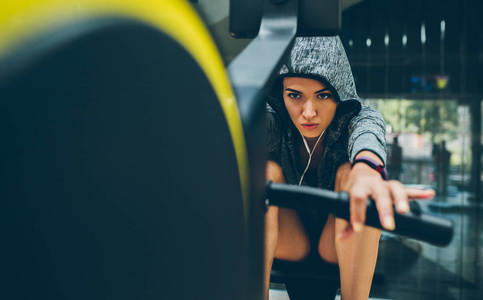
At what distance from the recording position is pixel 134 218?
0.22 metres

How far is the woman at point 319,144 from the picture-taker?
0.76 metres

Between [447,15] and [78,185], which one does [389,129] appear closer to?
[447,15]

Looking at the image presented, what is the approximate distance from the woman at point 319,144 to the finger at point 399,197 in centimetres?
22

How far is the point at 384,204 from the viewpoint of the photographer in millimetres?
392

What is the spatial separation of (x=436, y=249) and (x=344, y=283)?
3571mm

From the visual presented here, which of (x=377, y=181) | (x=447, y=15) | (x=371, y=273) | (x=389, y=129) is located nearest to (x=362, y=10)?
(x=447, y=15)

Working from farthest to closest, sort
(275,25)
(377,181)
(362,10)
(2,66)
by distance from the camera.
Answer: (362,10) → (275,25) → (377,181) → (2,66)

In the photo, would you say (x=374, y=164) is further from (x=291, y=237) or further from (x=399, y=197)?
(x=291, y=237)

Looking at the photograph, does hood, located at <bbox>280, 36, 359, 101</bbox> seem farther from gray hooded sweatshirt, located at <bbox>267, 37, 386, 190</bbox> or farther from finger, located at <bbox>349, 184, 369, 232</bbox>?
finger, located at <bbox>349, 184, 369, 232</bbox>

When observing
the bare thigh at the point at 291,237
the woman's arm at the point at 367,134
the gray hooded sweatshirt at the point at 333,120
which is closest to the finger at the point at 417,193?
the woman's arm at the point at 367,134

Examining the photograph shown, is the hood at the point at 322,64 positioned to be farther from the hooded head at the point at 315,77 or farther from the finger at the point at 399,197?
the finger at the point at 399,197

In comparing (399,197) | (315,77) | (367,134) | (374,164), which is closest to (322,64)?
(315,77)

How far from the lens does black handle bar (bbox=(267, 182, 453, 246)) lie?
381mm

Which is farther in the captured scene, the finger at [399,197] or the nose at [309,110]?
the nose at [309,110]
